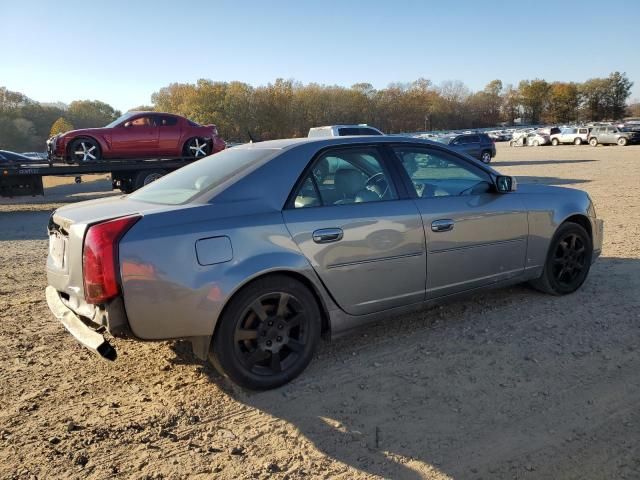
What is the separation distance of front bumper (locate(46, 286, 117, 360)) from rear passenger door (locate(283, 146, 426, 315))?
4.20ft

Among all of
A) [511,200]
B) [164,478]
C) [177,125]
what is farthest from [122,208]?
[177,125]

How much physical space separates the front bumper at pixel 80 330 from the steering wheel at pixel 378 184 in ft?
6.66

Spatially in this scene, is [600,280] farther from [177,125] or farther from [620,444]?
[177,125]

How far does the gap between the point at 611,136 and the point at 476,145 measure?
794 inches

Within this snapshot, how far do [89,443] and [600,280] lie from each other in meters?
4.96

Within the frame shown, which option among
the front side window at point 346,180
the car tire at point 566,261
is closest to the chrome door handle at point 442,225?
the front side window at point 346,180

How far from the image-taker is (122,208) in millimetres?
3398

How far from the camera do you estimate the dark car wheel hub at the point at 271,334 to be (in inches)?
130

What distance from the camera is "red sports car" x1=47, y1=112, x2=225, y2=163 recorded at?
13.7 metres

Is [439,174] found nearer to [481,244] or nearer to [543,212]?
[481,244]

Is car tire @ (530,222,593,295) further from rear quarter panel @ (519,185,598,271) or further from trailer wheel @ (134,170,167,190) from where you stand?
trailer wheel @ (134,170,167,190)

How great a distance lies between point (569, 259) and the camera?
5.00 meters

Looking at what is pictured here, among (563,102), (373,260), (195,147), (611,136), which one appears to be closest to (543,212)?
(373,260)

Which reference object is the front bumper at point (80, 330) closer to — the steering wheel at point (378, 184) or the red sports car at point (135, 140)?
the steering wheel at point (378, 184)
